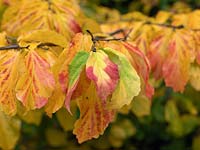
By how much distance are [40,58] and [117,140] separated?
1.35m

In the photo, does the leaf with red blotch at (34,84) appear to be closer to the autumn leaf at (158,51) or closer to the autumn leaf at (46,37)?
the autumn leaf at (46,37)

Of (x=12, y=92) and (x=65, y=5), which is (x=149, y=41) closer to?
(x=65, y=5)

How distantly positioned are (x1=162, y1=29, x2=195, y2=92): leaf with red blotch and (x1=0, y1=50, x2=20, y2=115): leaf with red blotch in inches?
16.1

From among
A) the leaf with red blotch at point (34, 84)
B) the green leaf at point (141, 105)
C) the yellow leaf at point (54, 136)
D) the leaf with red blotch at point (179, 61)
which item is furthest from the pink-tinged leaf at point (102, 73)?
the yellow leaf at point (54, 136)

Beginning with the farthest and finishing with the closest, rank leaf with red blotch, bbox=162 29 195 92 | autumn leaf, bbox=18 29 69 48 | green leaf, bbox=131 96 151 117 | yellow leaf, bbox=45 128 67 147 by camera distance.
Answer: yellow leaf, bbox=45 128 67 147
green leaf, bbox=131 96 151 117
leaf with red blotch, bbox=162 29 195 92
autumn leaf, bbox=18 29 69 48

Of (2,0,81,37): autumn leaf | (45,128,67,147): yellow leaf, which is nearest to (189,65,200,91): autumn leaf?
(2,0,81,37): autumn leaf

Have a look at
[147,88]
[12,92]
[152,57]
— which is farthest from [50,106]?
[152,57]

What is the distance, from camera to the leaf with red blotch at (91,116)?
34.0 inches

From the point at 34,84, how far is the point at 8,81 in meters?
0.05

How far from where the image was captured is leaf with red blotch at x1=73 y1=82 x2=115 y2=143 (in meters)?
0.86

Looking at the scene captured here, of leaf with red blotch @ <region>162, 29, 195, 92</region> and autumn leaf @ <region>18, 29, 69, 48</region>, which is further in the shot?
leaf with red blotch @ <region>162, 29, 195, 92</region>

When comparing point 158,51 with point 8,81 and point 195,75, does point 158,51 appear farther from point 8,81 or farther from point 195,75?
point 8,81

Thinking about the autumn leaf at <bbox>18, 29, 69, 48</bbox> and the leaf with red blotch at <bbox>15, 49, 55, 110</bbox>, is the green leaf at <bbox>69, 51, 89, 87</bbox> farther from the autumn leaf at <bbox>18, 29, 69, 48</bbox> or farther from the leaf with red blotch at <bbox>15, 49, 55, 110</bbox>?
the autumn leaf at <bbox>18, 29, 69, 48</bbox>

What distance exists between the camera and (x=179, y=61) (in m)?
1.14
